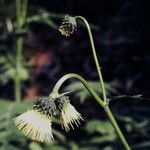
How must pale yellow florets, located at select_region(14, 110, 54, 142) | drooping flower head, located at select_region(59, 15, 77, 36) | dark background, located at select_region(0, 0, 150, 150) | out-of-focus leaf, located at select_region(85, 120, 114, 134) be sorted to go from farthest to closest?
1. dark background, located at select_region(0, 0, 150, 150)
2. out-of-focus leaf, located at select_region(85, 120, 114, 134)
3. drooping flower head, located at select_region(59, 15, 77, 36)
4. pale yellow florets, located at select_region(14, 110, 54, 142)

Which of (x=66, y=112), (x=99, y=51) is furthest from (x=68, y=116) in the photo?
(x=99, y=51)

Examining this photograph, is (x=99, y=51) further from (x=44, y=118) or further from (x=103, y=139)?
(x=44, y=118)

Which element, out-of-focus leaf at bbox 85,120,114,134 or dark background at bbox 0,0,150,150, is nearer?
out-of-focus leaf at bbox 85,120,114,134

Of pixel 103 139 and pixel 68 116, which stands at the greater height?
pixel 68 116

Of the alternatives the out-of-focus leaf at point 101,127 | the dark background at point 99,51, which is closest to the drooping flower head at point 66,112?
the out-of-focus leaf at point 101,127

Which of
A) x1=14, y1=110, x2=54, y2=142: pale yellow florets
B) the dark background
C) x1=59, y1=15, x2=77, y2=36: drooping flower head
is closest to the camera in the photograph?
x1=14, y1=110, x2=54, y2=142: pale yellow florets

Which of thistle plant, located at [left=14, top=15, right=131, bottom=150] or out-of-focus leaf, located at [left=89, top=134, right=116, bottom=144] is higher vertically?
thistle plant, located at [left=14, top=15, right=131, bottom=150]

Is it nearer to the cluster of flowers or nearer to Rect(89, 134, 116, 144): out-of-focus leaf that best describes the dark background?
Rect(89, 134, 116, 144): out-of-focus leaf

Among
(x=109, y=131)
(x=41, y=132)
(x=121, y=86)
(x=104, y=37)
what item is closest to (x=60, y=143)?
(x=109, y=131)

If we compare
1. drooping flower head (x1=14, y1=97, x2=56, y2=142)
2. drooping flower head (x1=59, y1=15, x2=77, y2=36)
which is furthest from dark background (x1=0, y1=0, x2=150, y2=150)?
drooping flower head (x1=14, y1=97, x2=56, y2=142)
